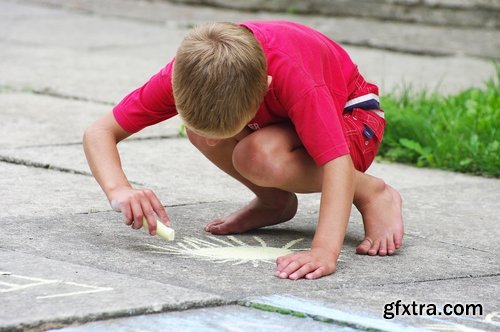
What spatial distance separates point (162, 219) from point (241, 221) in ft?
1.43

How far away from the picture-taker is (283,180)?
2.96m

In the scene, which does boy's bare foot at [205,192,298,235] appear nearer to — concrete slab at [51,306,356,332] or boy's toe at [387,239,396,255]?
boy's toe at [387,239,396,255]

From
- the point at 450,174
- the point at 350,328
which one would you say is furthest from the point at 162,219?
the point at 450,174

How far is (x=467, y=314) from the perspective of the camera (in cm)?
246

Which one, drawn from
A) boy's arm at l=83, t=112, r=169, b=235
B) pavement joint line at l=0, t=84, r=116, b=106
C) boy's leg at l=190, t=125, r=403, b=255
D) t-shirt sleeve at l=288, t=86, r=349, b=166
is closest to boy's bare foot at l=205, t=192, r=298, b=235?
boy's leg at l=190, t=125, r=403, b=255

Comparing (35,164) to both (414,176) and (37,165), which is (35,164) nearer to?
(37,165)

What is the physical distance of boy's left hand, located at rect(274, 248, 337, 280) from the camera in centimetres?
268

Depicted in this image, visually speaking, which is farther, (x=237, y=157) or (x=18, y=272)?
(x=237, y=157)

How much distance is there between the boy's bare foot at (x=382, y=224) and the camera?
9.93 feet

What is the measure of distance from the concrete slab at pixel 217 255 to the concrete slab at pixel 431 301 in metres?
0.06

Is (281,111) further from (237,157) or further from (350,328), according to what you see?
(350,328)

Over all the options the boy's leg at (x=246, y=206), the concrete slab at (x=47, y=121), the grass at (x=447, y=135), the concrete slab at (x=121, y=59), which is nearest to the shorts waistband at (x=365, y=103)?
the boy's leg at (x=246, y=206)

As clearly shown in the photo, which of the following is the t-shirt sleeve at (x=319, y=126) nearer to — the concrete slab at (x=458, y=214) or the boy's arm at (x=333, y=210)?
the boy's arm at (x=333, y=210)

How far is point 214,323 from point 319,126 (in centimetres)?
72
